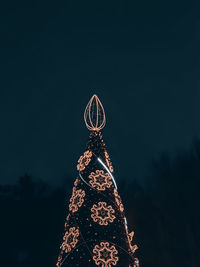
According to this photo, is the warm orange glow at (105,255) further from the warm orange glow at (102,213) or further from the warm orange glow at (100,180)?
the warm orange glow at (100,180)

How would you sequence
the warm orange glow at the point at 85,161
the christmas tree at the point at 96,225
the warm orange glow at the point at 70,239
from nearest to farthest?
1. the christmas tree at the point at 96,225
2. the warm orange glow at the point at 70,239
3. the warm orange glow at the point at 85,161

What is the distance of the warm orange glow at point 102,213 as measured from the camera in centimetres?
633

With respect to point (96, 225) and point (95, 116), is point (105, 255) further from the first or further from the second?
point (95, 116)

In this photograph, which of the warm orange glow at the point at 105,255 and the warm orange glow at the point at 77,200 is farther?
the warm orange glow at the point at 77,200

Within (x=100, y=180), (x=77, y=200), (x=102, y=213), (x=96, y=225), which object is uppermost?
(x=100, y=180)

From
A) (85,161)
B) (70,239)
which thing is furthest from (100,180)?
(70,239)

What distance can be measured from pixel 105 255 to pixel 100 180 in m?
1.29

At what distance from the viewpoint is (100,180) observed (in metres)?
6.72

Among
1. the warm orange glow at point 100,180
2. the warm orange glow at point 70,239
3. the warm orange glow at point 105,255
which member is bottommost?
the warm orange glow at point 105,255
